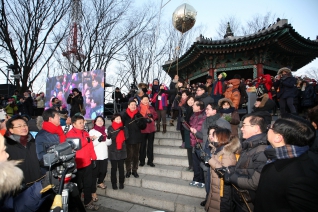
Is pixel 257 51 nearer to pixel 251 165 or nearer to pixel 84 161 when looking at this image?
pixel 251 165

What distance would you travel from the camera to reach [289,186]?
1.45 m

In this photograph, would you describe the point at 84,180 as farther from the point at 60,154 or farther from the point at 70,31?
the point at 70,31

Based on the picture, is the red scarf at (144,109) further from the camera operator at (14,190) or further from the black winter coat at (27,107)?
the black winter coat at (27,107)

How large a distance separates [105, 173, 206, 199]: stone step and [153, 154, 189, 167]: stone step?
0.52m

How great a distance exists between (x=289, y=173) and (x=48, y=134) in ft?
10.9

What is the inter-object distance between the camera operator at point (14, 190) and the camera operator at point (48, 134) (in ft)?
4.64

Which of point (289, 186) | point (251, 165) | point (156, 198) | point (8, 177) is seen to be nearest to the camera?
point (8, 177)

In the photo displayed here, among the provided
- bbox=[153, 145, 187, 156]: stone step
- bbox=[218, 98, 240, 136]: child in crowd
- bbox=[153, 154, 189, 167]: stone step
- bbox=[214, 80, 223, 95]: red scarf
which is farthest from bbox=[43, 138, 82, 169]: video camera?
bbox=[214, 80, 223, 95]: red scarf

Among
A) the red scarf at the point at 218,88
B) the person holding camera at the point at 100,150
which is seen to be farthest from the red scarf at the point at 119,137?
the red scarf at the point at 218,88

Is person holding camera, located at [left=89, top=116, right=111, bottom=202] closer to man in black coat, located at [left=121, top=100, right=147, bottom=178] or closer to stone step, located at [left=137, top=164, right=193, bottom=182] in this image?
man in black coat, located at [left=121, top=100, right=147, bottom=178]

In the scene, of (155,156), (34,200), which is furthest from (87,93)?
(34,200)

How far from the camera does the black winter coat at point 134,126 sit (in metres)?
4.62

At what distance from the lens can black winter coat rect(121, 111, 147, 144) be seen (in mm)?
4617

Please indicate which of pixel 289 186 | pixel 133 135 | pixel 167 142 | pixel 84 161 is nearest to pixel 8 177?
pixel 289 186
